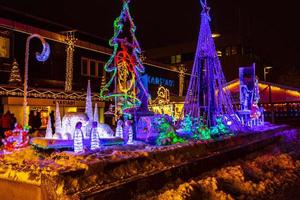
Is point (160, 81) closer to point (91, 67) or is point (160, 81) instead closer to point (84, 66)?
point (91, 67)

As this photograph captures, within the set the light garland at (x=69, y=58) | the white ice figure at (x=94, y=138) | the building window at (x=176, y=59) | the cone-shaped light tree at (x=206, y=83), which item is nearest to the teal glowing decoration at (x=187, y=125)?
the cone-shaped light tree at (x=206, y=83)

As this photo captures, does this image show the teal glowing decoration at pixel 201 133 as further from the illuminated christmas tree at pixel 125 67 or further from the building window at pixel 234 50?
the building window at pixel 234 50

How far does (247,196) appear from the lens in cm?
620

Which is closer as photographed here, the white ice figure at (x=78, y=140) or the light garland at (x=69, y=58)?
the white ice figure at (x=78, y=140)

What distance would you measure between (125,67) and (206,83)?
3.29m

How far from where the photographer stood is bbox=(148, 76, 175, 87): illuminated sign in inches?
1149

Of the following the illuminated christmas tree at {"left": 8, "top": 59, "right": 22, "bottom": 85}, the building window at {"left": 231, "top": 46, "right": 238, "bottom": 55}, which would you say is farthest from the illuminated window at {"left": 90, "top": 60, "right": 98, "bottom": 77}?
the building window at {"left": 231, "top": 46, "right": 238, "bottom": 55}

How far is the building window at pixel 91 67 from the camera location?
22.4 meters

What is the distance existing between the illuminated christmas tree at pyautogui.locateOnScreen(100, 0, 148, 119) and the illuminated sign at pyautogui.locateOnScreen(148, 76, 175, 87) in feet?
60.4

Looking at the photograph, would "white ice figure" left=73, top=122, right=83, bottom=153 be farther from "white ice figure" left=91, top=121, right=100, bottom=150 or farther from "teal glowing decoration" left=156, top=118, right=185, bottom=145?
"teal glowing decoration" left=156, top=118, right=185, bottom=145

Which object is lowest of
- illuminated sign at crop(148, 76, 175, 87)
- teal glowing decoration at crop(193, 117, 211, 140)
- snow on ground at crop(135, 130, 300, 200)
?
snow on ground at crop(135, 130, 300, 200)

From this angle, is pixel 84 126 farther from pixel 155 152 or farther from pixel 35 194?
pixel 35 194

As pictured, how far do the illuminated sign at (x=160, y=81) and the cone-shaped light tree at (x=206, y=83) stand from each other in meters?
16.7

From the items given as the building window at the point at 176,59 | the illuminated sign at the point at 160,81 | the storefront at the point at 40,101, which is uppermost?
the building window at the point at 176,59
